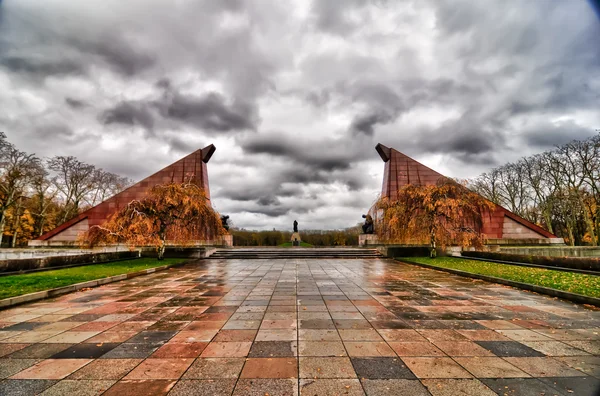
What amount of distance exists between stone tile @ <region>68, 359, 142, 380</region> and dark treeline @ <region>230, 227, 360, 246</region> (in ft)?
106

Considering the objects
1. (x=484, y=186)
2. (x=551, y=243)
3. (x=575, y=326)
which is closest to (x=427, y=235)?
(x=575, y=326)

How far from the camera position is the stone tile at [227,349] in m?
3.73

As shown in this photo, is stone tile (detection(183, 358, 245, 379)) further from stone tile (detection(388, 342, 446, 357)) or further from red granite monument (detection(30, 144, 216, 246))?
red granite monument (detection(30, 144, 216, 246))

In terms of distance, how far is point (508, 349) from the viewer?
12.8 ft

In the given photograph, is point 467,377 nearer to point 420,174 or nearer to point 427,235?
A: point 427,235

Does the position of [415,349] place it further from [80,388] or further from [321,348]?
[80,388]

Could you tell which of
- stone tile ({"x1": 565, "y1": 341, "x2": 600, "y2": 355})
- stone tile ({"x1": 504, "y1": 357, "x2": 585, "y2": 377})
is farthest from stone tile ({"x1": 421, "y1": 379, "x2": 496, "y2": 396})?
stone tile ({"x1": 565, "y1": 341, "x2": 600, "y2": 355})

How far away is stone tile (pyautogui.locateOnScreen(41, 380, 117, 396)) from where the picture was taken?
2.79 m

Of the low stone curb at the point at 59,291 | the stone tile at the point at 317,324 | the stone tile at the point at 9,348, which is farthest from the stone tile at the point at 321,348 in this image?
the low stone curb at the point at 59,291

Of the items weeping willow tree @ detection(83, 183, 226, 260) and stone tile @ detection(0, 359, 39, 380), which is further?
weeping willow tree @ detection(83, 183, 226, 260)

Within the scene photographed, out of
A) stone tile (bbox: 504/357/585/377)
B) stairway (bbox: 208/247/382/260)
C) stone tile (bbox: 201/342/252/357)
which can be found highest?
stone tile (bbox: 504/357/585/377)

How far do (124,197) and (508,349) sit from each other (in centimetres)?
2696

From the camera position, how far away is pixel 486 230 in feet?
76.0

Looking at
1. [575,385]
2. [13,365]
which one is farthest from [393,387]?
[13,365]
